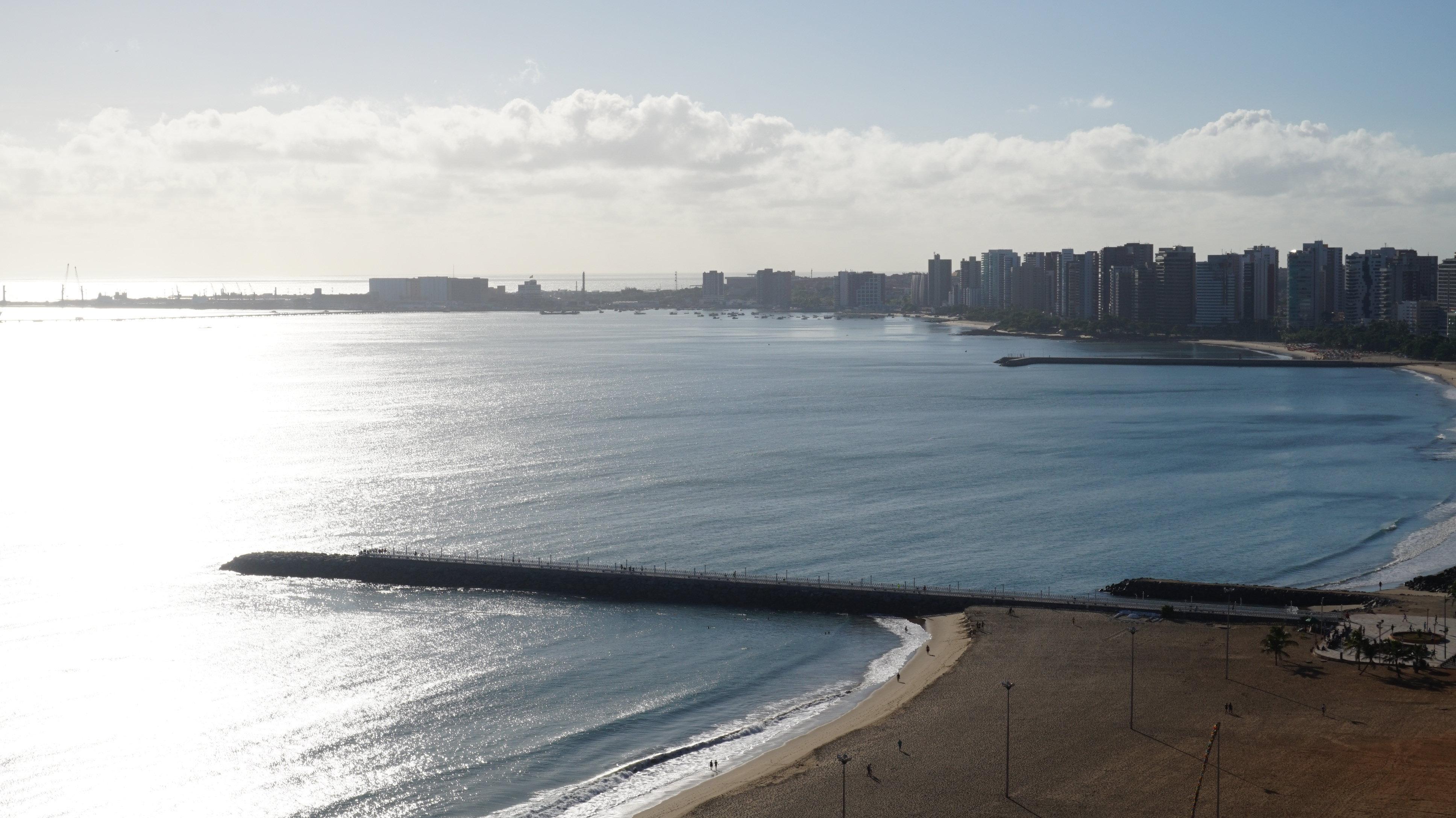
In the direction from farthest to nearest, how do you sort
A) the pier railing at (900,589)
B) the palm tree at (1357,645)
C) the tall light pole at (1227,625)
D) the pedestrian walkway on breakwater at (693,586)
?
the pedestrian walkway on breakwater at (693,586) < the pier railing at (900,589) < the tall light pole at (1227,625) < the palm tree at (1357,645)

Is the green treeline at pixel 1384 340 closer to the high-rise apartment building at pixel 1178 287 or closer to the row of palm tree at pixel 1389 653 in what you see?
the high-rise apartment building at pixel 1178 287

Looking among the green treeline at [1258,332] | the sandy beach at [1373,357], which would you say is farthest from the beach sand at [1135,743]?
the green treeline at [1258,332]

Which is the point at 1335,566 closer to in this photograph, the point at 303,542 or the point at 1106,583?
the point at 1106,583

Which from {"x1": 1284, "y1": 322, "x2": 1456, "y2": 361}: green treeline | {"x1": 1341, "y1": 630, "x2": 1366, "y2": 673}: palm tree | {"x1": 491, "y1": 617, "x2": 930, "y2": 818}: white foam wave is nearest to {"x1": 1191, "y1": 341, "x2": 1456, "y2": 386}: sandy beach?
{"x1": 1284, "y1": 322, "x2": 1456, "y2": 361}: green treeline

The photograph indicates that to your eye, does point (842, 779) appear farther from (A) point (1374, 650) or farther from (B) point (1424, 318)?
(B) point (1424, 318)

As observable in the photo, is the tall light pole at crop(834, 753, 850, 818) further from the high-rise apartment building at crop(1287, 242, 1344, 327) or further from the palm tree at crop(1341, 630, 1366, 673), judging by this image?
the high-rise apartment building at crop(1287, 242, 1344, 327)

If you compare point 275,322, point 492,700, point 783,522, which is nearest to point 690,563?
point 783,522
